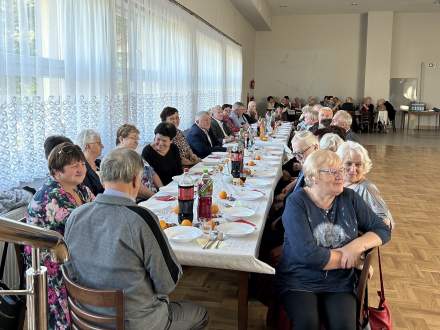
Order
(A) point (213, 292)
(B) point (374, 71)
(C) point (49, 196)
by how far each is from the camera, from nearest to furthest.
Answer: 1. (C) point (49, 196)
2. (A) point (213, 292)
3. (B) point (374, 71)

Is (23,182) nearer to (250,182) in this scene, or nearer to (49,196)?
(49,196)

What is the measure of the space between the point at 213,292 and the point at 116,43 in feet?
9.35

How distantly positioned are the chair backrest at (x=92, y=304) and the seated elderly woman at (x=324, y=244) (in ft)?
3.14

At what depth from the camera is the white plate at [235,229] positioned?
2.46 metres

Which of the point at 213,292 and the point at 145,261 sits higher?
the point at 145,261

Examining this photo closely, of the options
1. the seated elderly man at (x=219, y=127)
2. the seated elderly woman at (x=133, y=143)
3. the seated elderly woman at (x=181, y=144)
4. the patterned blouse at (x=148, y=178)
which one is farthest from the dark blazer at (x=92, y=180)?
the seated elderly man at (x=219, y=127)

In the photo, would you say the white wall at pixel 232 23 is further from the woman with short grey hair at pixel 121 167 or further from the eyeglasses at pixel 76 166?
the woman with short grey hair at pixel 121 167

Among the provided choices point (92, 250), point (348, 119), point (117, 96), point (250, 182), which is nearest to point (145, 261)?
point (92, 250)

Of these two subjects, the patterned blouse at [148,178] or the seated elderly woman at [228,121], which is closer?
the patterned blouse at [148,178]

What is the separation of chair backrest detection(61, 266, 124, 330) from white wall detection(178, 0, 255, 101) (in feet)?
19.6

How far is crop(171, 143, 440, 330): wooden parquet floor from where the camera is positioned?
10.2 ft

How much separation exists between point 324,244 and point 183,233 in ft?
2.45

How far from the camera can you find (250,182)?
383cm

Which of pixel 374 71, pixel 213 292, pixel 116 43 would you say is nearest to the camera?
pixel 213 292
